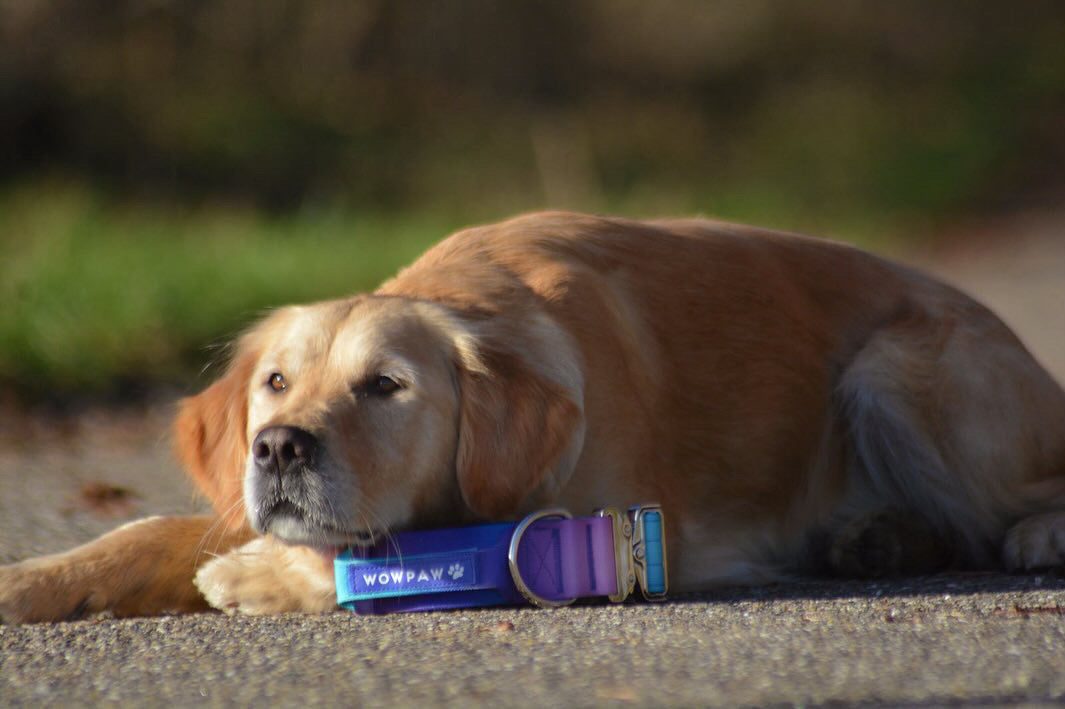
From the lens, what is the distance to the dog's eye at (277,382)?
3.68 metres

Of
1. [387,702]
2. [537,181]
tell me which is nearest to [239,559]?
[387,702]

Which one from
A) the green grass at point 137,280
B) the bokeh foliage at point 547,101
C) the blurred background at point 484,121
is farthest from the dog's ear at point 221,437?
the bokeh foliage at point 547,101

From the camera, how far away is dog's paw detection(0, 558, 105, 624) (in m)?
3.60

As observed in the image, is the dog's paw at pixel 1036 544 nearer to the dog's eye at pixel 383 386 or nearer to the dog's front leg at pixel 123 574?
the dog's eye at pixel 383 386

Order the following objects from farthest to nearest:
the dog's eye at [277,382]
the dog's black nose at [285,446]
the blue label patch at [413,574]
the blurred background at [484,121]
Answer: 1. the blurred background at [484,121]
2. the dog's eye at [277,382]
3. the blue label patch at [413,574]
4. the dog's black nose at [285,446]

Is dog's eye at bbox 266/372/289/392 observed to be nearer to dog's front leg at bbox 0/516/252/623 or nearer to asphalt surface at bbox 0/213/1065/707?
dog's front leg at bbox 0/516/252/623

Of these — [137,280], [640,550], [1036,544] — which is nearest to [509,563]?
[640,550]

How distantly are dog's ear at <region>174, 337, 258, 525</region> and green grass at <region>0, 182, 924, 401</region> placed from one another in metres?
2.11

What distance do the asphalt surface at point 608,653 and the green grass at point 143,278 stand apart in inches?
117

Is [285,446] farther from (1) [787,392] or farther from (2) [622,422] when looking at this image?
(1) [787,392]

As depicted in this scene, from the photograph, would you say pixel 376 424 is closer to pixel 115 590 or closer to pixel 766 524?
pixel 115 590

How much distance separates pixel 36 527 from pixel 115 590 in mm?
1359

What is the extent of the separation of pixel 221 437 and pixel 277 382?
13.5 inches

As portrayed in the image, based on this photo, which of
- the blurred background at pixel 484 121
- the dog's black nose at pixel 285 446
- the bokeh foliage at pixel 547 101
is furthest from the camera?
the bokeh foliage at pixel 547 101
